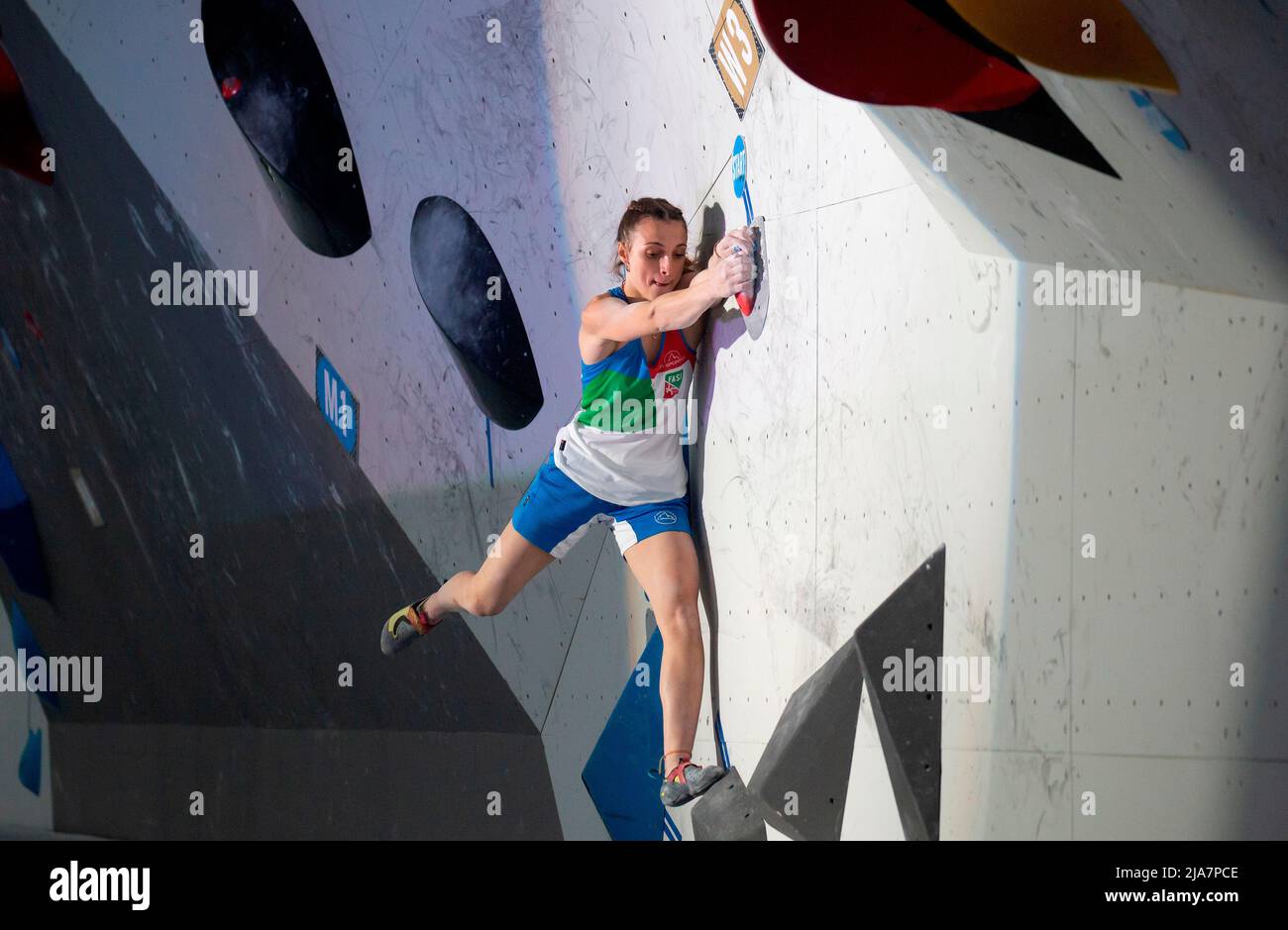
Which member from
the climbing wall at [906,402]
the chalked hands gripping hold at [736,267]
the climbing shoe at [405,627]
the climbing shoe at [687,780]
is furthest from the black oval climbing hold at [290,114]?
the climbing shoe at [687,780]

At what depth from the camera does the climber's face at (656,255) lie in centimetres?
274

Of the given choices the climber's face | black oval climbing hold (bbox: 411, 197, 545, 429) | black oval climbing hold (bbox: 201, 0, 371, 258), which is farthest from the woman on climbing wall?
black oval climbing hold (bbox: 201, 0, 371, 258)

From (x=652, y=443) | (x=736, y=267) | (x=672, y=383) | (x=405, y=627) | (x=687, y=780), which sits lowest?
(x=687, y=780)

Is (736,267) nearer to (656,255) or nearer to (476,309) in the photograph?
(656,255)

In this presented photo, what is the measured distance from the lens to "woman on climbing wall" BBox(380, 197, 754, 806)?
2641mm

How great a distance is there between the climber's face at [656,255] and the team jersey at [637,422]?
0.09 meters

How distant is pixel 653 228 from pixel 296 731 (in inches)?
99.8

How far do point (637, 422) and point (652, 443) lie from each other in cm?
6

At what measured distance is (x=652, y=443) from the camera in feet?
9.41

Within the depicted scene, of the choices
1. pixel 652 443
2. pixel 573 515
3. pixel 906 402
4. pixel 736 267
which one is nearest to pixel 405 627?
pixel 573 515

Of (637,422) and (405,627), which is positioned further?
(405,627)

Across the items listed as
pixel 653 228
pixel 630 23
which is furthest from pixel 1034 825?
pixel 630 23

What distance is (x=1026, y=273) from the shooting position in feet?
6.72
